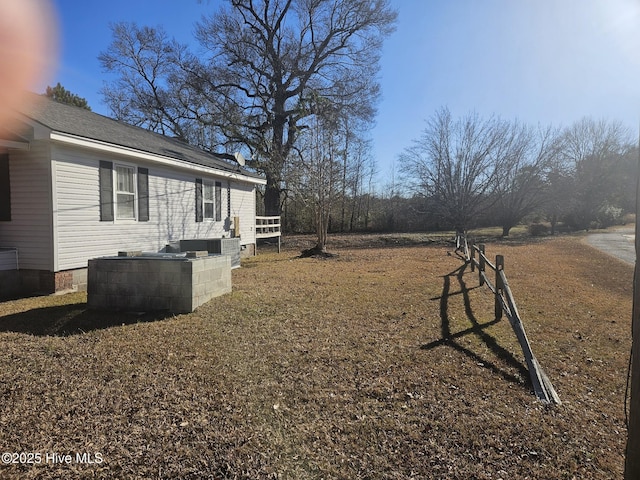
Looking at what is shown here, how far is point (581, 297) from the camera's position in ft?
27.4

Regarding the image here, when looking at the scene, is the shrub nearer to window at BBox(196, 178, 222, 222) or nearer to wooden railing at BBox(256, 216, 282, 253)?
wooden railing at BBox(256, 216, 282, 253)

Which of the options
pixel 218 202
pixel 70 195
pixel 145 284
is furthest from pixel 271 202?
pixel 145 284

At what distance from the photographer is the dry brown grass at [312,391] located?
261 centimetres

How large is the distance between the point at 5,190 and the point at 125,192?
2.28m

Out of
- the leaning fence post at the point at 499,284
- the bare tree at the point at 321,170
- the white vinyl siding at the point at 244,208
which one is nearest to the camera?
the leaning fence post at the point at 499,284

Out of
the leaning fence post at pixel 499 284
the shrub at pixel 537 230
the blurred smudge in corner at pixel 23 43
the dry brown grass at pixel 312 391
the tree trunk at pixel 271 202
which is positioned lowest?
the dry brown grass at pixel 312 391

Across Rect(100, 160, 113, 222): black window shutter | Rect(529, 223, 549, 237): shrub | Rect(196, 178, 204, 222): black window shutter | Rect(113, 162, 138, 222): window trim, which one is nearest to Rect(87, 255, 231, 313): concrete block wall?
Rect(100, 160, 113, 222): black window shutter

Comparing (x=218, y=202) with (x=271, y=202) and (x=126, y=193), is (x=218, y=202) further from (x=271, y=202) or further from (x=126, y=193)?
(x=271, y=202)

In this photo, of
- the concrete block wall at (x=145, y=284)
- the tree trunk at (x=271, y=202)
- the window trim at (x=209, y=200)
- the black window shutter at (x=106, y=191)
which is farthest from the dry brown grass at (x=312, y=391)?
the tree trunk at (x=271, y=202)

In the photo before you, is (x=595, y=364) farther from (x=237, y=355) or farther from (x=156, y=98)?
(x=156, y=98)

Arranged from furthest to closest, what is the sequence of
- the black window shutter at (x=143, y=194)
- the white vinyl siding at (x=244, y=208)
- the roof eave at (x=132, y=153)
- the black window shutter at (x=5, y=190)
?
the white vinyl siding at (x=244, y=208) → the black window shutter at (x=143, y=194) → the black window shutter at (x=5, y=190) → the roof eave at (x=132, y=153)

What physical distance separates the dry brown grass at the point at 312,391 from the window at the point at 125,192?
2.69 metres

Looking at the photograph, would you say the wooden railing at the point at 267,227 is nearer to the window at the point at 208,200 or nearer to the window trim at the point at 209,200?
the window at the point at 208,200

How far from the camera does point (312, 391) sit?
3.66 m
